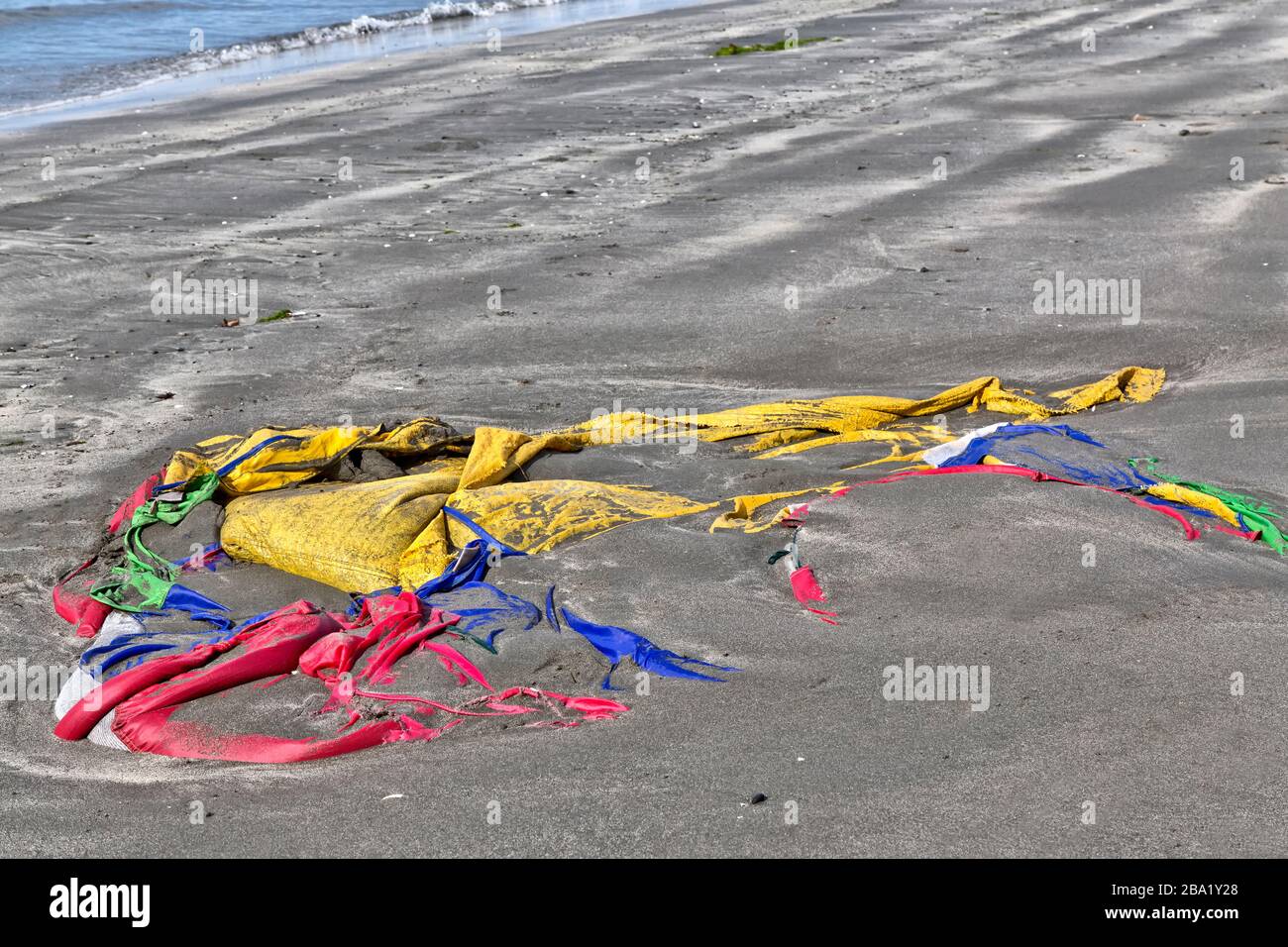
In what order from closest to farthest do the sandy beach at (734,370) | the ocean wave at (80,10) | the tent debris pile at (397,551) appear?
the sandy beach at (734,370), the tent debris pile at (397,551), the ocean wave at (80,10)

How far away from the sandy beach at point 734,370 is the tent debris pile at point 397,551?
0.13 metres

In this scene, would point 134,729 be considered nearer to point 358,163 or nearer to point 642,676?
point 642,676

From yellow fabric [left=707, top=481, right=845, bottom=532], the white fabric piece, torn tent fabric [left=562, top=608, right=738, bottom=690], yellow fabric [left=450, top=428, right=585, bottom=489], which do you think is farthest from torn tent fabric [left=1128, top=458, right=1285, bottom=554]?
yellow fabric [left=450, top=428, right=585, bottom=489]

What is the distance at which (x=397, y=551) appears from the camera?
5.06 metres

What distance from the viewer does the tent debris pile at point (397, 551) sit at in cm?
415

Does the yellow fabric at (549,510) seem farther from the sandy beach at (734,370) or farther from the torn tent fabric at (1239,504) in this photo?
the torn tent fabric at (1239,504)

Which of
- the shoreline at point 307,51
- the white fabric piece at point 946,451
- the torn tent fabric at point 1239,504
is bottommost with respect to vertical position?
the torn tent fabric at point 1239,504

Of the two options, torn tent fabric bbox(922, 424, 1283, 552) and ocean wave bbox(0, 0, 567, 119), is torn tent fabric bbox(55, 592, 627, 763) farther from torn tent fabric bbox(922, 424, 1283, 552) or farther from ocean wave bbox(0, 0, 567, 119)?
ocean wave bbox(0, 0, 567, 119)

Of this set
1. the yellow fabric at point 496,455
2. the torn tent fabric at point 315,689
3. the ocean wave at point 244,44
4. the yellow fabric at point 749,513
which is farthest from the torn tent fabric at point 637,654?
the ocean wave at point 244,44

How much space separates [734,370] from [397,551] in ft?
→ 11.3

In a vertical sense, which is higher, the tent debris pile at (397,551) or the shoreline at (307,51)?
the shoreline at (307,51)

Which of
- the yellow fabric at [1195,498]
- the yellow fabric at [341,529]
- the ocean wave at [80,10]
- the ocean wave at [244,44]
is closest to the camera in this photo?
the yellow fabric at [341,529]
